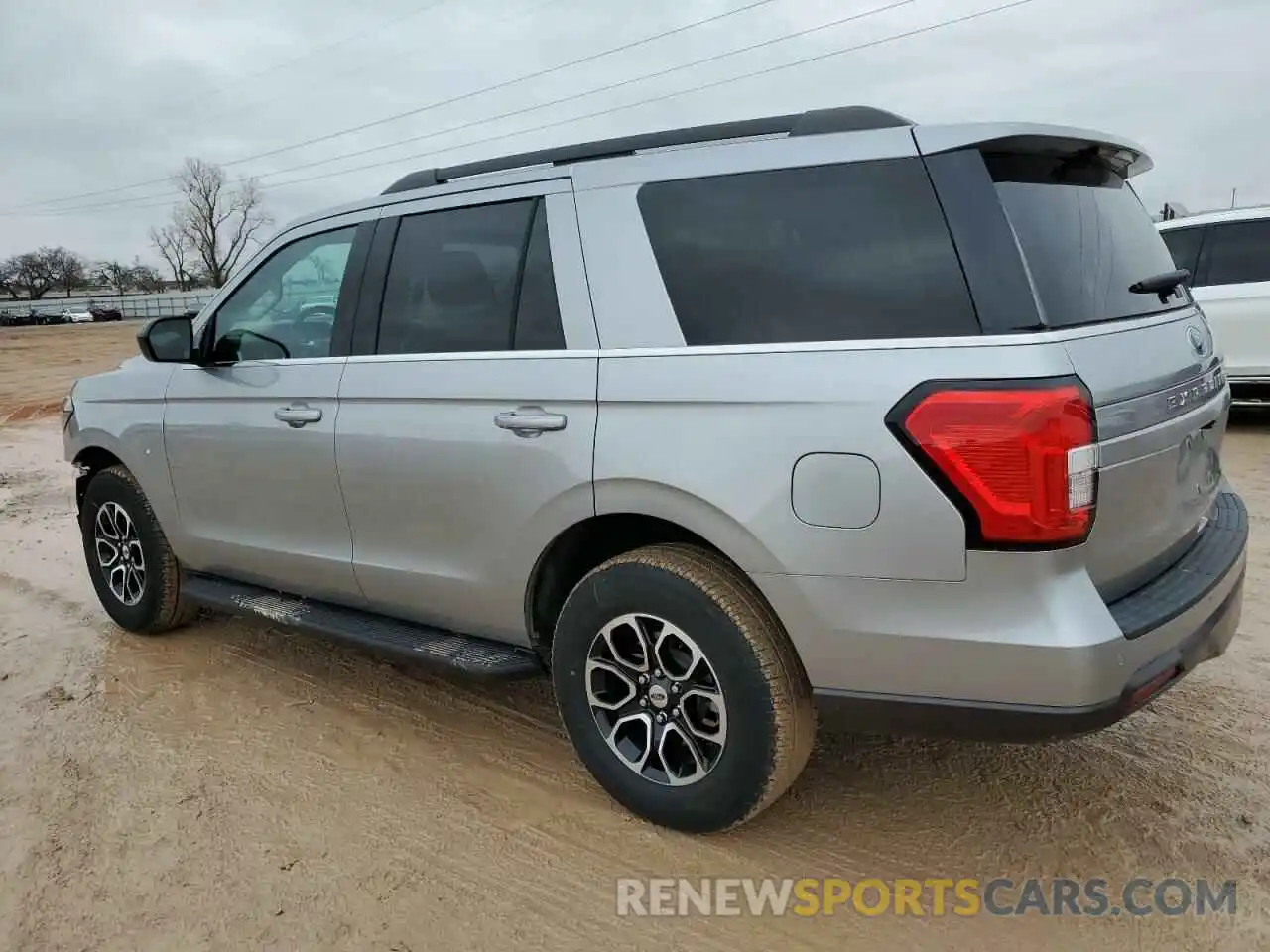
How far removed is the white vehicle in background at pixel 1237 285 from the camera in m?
8.62

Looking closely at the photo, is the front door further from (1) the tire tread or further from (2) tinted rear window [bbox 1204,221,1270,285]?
(2) tinted rear window [bbox 1204,221,1270,285]

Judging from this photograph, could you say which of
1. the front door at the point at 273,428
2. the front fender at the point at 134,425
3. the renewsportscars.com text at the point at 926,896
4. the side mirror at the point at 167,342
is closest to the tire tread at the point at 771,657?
the renewsportscars.com text at the point at 926,896

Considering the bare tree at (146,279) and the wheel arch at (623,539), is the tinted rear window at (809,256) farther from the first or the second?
the bare tree at (146,279)

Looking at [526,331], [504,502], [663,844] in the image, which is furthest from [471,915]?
[526,331]

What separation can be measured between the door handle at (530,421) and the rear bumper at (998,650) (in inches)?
31.1

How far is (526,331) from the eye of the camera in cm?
302

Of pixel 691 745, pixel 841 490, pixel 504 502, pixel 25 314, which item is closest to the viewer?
pixel 841 490

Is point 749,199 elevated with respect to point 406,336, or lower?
elevated

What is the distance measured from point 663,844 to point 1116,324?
188cm

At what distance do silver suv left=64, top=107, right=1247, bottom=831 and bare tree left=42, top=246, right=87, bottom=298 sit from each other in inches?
4013

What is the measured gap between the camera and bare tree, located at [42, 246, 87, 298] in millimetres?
89812

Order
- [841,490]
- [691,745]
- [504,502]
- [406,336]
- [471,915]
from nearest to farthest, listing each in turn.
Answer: [841,490]
[471,915]
[691,745]
[504,502]
[406,336]

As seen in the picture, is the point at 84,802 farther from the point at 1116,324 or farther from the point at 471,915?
the point at 1116,324

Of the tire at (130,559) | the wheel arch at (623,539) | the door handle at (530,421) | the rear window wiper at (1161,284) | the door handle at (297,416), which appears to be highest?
the rear window wiper at (1161,284)
